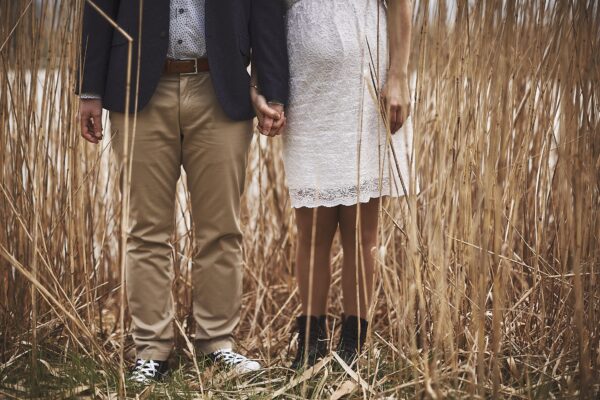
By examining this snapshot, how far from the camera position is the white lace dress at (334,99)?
4.57 feet

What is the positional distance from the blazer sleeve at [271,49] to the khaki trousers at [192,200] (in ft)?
0.43

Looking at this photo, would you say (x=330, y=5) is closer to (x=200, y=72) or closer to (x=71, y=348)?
(x=200, y=72)

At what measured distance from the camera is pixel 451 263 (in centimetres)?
147

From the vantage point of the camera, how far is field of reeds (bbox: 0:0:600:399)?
118 cm

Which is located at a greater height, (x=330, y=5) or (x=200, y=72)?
(x=330, y=5)

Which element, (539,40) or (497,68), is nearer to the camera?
(497,68)

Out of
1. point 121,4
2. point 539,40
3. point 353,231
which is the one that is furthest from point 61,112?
point 539,40

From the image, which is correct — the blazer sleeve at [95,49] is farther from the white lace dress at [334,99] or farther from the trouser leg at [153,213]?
the white lace dress at [334,99]

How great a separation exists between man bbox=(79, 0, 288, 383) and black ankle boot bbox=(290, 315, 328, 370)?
0.38 feet

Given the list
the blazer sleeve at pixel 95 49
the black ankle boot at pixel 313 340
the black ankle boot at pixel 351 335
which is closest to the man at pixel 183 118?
the blazer sleeve at pixel 95 49

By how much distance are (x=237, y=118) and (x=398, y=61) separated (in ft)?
1.27

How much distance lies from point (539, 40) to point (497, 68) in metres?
0.30

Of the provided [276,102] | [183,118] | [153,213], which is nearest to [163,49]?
[183,118]

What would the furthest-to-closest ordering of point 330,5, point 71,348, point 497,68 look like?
point 71,348
point 330,5
point 497,68
